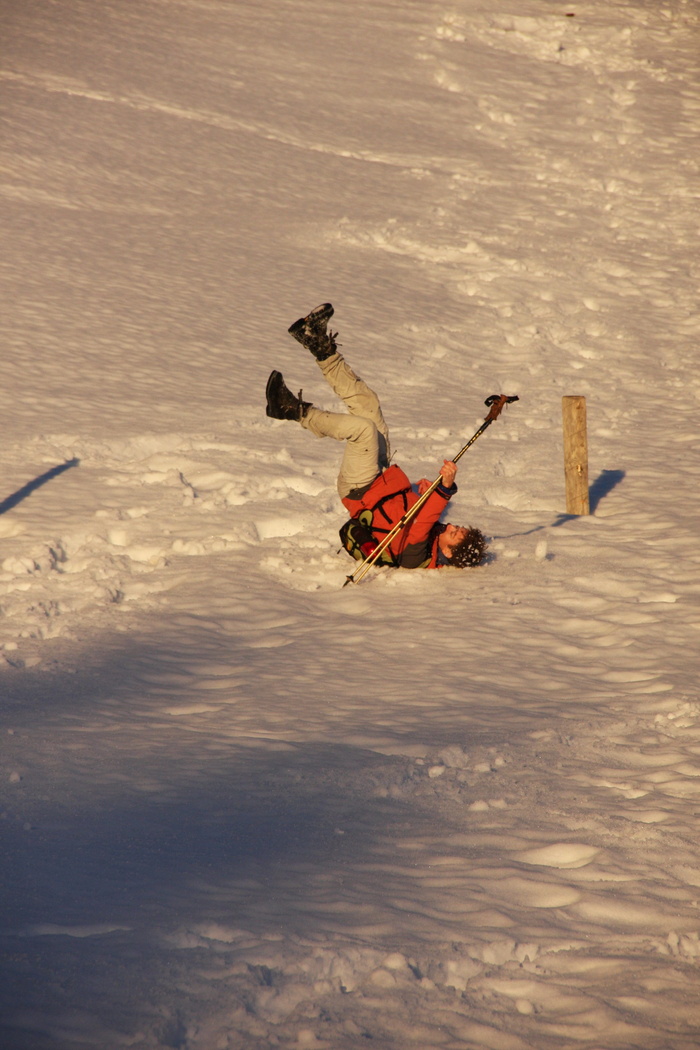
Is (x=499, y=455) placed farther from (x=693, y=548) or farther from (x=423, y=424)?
(x=693, y=548)

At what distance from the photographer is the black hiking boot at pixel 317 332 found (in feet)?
22.3

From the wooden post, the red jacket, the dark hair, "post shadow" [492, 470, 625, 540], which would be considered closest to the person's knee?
the red jacket

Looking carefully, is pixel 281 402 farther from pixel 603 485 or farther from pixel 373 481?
pixel 603 485

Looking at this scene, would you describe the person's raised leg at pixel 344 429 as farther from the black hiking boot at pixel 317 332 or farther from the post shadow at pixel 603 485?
Answer: the post shadow at pixel 603 485

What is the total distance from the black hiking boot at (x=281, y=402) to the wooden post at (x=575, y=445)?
10.4 ft

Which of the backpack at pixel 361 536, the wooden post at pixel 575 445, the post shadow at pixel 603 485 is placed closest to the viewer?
the backpack at pixel 361 536

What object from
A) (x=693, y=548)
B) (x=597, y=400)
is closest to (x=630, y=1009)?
(x=693, y=548)

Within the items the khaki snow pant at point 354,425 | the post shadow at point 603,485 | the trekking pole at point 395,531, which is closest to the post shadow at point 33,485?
the khaki snow pant at point 354,425

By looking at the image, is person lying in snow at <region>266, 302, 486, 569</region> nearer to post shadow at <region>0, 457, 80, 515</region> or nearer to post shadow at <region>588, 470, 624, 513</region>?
post shadow at <region>588, 470, 624, 513</region>

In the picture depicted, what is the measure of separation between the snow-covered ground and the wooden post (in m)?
0.44

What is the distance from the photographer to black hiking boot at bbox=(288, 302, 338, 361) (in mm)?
6801

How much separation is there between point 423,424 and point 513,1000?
28.1 feet

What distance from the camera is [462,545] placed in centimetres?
754

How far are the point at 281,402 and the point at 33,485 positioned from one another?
3048 mm
